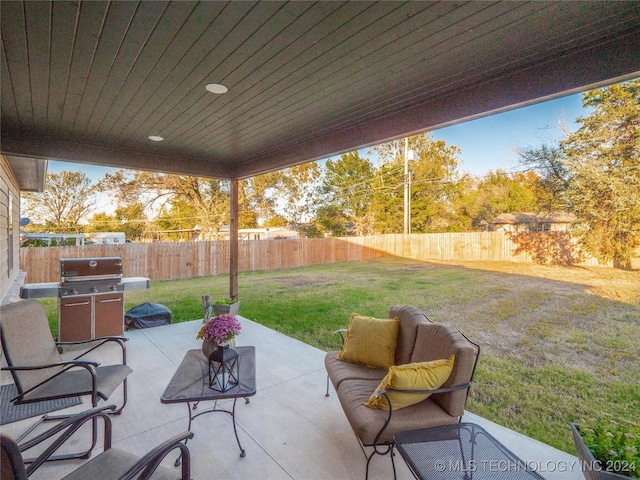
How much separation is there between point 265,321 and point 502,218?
5275mm

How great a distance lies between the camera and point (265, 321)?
549cm

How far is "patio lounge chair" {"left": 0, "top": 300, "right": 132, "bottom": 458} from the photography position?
79.4 inches

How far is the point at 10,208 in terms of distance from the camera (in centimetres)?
508

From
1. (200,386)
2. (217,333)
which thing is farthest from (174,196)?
(200,386)

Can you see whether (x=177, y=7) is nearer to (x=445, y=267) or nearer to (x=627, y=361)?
(x=627, y=361)

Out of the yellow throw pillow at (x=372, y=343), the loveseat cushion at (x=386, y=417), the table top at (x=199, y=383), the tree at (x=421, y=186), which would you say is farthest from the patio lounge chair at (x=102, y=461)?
the tree at (x=421, y=186)

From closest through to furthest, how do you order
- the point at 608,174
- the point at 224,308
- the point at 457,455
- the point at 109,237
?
the point at 457,455
the point at 608,174
the point at 224,308
the point at 109,237

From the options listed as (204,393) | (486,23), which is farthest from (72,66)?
(486,23)

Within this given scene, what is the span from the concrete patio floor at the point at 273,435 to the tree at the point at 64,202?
12.3m

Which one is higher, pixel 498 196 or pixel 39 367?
pixel 498 196

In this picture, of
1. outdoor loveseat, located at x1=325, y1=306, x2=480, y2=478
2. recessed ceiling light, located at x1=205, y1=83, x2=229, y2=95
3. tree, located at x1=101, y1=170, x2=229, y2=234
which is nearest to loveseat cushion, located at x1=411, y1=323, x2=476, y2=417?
outdoor loveseat, located at x1=325, y1=306, x2=480, y2=478

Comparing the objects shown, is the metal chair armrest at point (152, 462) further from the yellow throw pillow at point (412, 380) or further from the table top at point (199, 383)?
the yellow throw pillow at point (412, 380)

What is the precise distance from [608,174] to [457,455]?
4.51 meters

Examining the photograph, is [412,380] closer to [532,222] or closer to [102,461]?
[102,461]
